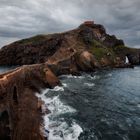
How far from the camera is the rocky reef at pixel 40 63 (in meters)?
25.9

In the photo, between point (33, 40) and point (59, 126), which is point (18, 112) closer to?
point (59, 126)

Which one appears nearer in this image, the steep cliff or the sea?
the sea

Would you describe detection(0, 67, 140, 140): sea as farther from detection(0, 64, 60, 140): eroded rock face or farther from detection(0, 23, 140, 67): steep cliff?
detection(0, 23, 140, 67): steep cliff

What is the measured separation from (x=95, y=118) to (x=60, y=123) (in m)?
5.59

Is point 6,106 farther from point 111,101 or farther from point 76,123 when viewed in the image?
point 111,101

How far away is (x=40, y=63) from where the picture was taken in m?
88.1

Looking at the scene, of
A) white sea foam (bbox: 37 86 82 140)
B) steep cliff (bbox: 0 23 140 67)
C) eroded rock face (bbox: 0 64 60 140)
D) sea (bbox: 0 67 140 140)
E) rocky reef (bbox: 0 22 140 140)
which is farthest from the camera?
steep cliff (bbox: 0 23 140 67)

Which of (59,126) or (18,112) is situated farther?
(59,126)

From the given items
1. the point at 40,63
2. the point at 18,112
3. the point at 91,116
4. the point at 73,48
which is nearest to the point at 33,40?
the point at 73,48

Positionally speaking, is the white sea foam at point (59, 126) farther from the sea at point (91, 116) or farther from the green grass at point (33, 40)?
the green grass at point (33, 40)

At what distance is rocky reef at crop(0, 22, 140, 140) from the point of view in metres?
25.9

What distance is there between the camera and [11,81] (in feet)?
100

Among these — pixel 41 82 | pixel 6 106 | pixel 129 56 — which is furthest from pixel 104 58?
pixel 6 106

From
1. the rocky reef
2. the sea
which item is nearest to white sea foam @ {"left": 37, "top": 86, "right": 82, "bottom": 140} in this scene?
the sea
